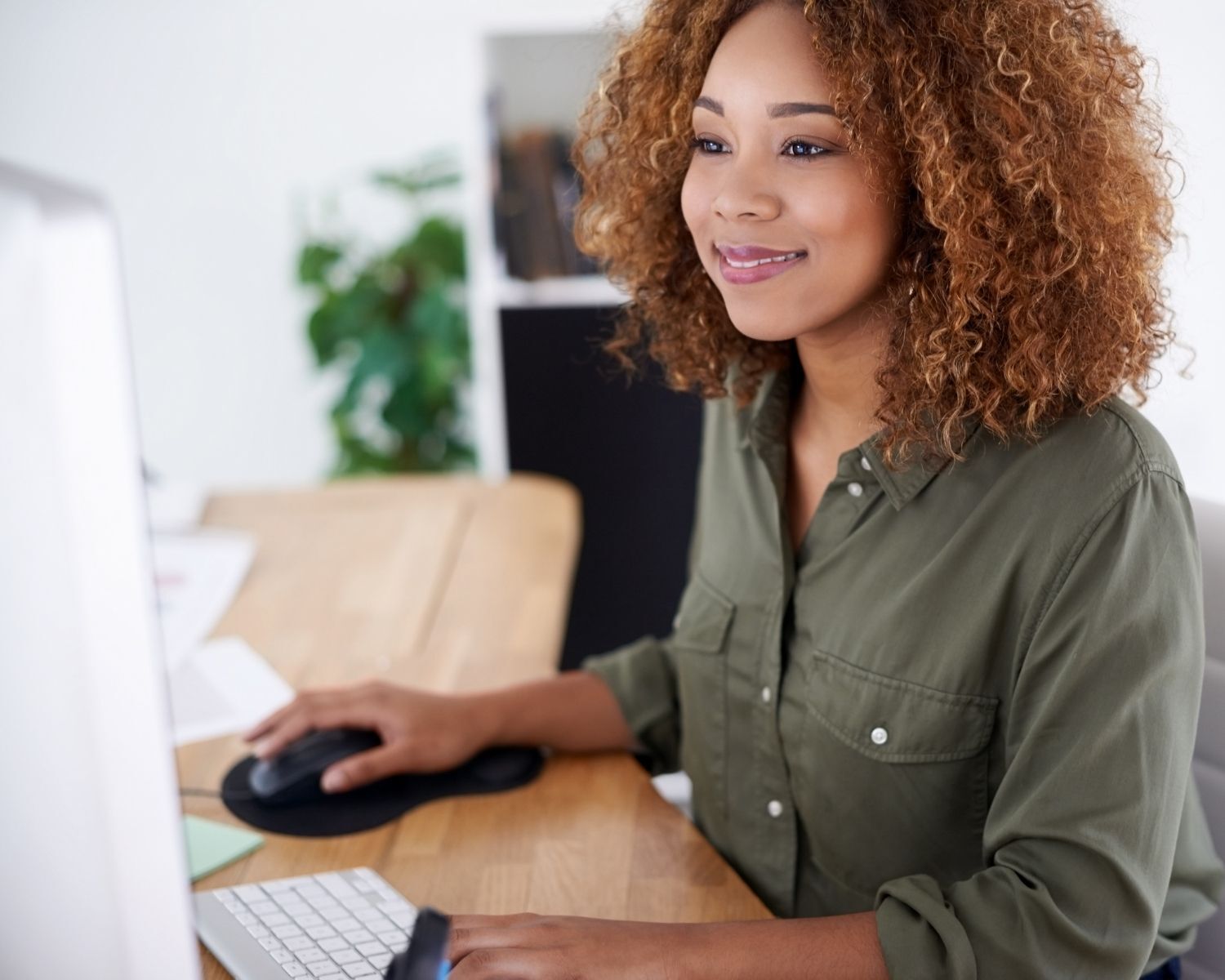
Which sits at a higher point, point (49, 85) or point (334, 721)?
point (49, 85)

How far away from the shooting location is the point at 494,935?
90cm

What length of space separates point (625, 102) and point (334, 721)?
641mm

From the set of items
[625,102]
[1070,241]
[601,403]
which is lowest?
[601,403]

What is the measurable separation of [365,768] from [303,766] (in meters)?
0.05

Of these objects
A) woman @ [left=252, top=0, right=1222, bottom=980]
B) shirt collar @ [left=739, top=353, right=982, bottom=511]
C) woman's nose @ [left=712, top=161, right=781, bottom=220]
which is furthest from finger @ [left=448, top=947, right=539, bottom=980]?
woman's nose @ [left=712, top=161, right=781, bottom=220]

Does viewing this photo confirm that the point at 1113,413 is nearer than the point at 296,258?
Yes

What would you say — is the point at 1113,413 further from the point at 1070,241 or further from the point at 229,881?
the point at 229,881

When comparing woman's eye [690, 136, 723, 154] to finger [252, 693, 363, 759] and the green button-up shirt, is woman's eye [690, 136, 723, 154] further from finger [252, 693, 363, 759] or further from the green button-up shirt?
finger [252, 693, 363, 759]

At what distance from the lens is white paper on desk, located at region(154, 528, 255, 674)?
157 centimetres

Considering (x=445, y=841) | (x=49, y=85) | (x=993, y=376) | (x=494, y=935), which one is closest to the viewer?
(x=494, y=935)

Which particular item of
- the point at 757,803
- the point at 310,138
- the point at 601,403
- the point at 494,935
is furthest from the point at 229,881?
the point at 310,138

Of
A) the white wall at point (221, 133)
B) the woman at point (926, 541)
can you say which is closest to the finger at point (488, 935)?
the woman at point (926, 541)

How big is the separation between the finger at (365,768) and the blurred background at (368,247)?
1.33 meters

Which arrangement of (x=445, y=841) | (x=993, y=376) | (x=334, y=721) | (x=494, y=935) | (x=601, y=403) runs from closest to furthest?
(x=494, y=935) < (x=993, y=376) < (x=445, y=841) < (x=334, y=721) < (x=601, y=403)
